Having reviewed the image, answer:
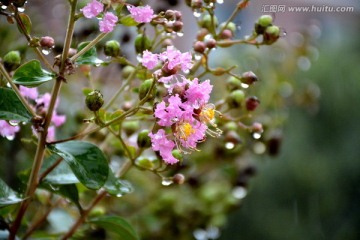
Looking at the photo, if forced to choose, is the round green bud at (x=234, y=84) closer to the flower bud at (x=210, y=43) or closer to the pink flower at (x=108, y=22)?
the flower bud at (x=210, y=43)

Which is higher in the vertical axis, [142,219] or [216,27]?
[216,27]

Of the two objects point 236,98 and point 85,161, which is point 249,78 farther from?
point 85,161

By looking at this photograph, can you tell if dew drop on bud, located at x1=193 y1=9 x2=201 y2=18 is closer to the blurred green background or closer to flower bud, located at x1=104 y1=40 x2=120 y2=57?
flower bud, located at x1=104 y1=40 x2=120 y2=57

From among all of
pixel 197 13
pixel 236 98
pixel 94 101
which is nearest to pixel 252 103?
pixel 236 98

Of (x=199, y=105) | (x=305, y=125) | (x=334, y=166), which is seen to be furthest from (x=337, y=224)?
(x=199, y=105)

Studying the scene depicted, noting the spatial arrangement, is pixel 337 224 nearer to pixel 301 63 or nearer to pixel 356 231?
pixel 356 231

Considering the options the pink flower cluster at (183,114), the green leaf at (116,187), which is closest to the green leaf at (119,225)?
the green leaf at (116,187)

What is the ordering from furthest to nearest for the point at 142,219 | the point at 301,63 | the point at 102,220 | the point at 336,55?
the point at 336,55
the point at 301,63
the point at 142,219
the point at 102,220
